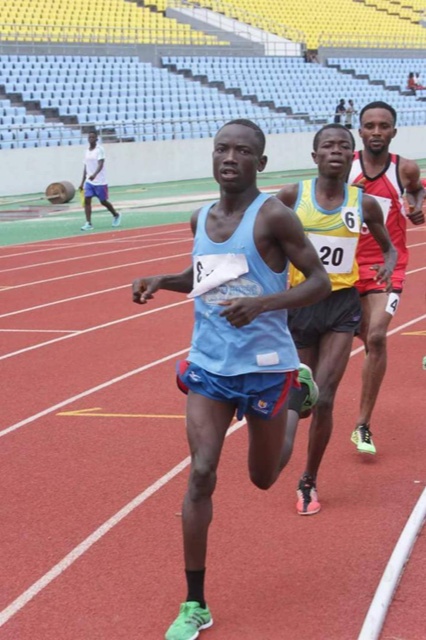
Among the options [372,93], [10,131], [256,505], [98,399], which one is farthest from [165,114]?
[256,505]

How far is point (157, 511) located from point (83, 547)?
585 mm

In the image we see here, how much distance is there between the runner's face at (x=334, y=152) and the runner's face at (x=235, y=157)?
147 centimetres

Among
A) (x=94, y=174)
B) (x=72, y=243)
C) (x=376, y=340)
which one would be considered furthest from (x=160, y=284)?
(x=94, y=174)

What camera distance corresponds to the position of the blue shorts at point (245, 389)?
426 cm

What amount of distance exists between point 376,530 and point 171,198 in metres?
22.2

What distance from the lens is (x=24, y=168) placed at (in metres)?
28.3

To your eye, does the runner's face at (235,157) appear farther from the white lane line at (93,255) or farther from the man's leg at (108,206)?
the man's leg at (108,206)

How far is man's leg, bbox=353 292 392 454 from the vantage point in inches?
257

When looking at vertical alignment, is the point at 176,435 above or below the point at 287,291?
below

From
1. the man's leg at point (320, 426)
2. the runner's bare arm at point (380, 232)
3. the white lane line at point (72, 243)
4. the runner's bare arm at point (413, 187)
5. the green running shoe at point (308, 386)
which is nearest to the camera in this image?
the green running shoe at point (308, 386)

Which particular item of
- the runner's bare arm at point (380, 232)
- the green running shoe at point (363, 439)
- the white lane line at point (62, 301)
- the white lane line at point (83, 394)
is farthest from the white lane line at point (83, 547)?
the white lane line at point (62, 301)

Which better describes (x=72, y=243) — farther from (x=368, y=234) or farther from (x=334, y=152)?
(x=334, y=152)

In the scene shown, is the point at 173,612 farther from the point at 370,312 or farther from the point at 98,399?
the point at 98,399

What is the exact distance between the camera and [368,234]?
664 cm
